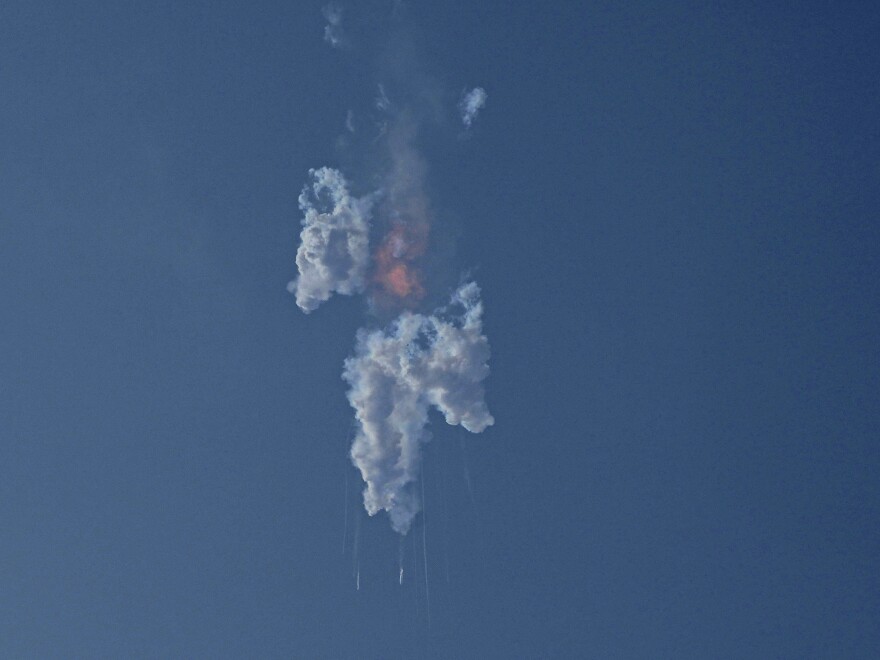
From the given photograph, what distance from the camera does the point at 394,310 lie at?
65438 millimetres

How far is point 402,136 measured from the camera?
6444 cm

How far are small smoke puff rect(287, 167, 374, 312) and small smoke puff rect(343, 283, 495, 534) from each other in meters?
3.26

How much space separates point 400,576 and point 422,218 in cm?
2029

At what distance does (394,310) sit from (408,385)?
13.6 ft

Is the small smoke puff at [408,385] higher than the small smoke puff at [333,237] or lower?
lower

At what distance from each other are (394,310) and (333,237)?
4.96 metres

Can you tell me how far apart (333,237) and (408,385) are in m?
8.81

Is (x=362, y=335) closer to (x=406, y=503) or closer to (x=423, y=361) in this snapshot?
(x=423, y=361)

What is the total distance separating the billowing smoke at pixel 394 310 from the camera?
64375mm

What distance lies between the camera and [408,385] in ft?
218

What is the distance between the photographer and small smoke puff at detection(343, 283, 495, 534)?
65.9 m

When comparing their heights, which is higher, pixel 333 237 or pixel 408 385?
pixel 333 237

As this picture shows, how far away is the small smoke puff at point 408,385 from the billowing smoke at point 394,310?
0.05m

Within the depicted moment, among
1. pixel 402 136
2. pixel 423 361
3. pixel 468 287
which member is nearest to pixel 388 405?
pixel 423 361
